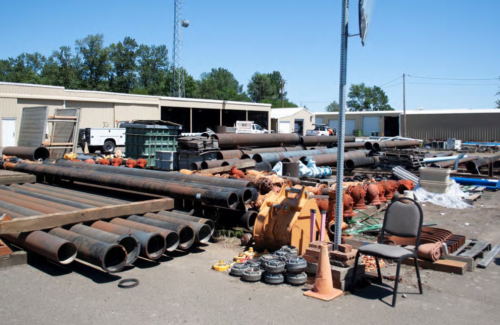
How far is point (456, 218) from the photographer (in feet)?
32.2

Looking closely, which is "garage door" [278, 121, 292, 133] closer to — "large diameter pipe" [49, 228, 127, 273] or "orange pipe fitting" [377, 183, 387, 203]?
"orange pipe fitting" [377, 183, 387, 203]

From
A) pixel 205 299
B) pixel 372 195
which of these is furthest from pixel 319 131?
→ pixel 205 299

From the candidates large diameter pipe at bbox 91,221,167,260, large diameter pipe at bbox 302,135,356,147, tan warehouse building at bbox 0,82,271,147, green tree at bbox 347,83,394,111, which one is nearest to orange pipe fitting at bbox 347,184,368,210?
large diameter pipe at bbox 91,221,167,260

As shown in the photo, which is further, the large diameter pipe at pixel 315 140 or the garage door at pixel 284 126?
the garage door at pixel 284 126

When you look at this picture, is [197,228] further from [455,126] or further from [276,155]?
[455,126]

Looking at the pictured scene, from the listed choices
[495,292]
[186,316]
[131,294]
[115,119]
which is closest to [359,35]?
[495,292]

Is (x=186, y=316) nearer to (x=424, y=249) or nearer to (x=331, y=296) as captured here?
(x=331, y=296)

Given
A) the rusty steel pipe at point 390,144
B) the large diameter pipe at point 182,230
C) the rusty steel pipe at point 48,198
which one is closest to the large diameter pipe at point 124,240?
the large diameter pipe at point 182,230

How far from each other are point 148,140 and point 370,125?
152 ft

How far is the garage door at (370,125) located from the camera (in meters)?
57.5

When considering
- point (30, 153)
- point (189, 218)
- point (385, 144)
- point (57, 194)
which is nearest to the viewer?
point (189, 218)

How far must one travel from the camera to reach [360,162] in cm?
1752

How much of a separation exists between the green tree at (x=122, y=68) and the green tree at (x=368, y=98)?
60140 millimetres

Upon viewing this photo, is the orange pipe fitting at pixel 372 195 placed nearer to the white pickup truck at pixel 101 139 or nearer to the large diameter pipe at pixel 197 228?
the large diameter pipe at pixel 197 228
